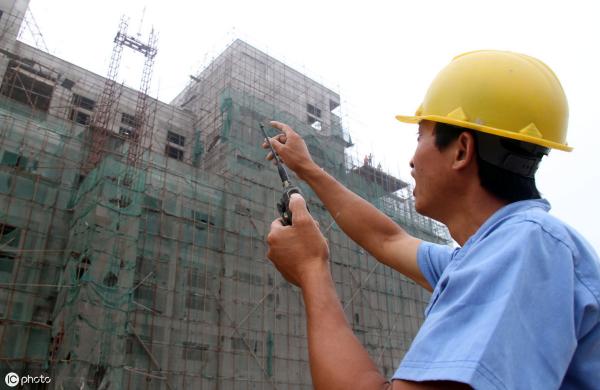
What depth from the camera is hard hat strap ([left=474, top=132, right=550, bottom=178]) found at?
974 millimetres

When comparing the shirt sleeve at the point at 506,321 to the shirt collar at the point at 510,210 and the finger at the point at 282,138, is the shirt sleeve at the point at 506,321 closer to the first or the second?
the shirt collar at the point at 510,210

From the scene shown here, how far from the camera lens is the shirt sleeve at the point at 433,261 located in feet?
4.85

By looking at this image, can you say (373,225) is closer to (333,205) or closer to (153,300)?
(333,205)

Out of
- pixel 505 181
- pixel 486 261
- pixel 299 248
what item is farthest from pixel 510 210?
pixel 299 248

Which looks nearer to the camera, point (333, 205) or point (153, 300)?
point (333, 205)

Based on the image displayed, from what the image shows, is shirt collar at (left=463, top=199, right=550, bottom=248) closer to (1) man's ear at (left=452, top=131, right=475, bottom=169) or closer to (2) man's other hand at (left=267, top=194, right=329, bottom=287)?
(1) man's ear at (left=452, top=131, right=475, bottom=169)

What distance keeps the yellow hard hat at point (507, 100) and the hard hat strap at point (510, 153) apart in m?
0.02

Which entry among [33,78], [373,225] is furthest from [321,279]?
[33,78]

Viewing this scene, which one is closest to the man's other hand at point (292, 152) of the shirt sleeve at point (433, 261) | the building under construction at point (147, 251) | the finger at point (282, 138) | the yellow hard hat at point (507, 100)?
the finger at point (282, 138)

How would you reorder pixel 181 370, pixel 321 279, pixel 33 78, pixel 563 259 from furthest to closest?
pixel 33 78, pixel 181 370, pixel 321 279, pixel 563 259

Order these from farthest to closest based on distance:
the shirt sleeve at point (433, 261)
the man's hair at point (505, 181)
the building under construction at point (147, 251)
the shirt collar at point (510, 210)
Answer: the building under construction at point (147, 251) → the shirt sleeve at point (433, 261) → the man's hair at point (505, 181) → the shirt collar at point (510, 210)

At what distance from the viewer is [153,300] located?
994 centimetres

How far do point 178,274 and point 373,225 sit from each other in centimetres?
933

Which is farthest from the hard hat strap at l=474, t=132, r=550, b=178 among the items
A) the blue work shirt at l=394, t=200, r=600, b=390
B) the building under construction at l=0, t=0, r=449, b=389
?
the building under construction at l=0, t=0, r=449, b=389
